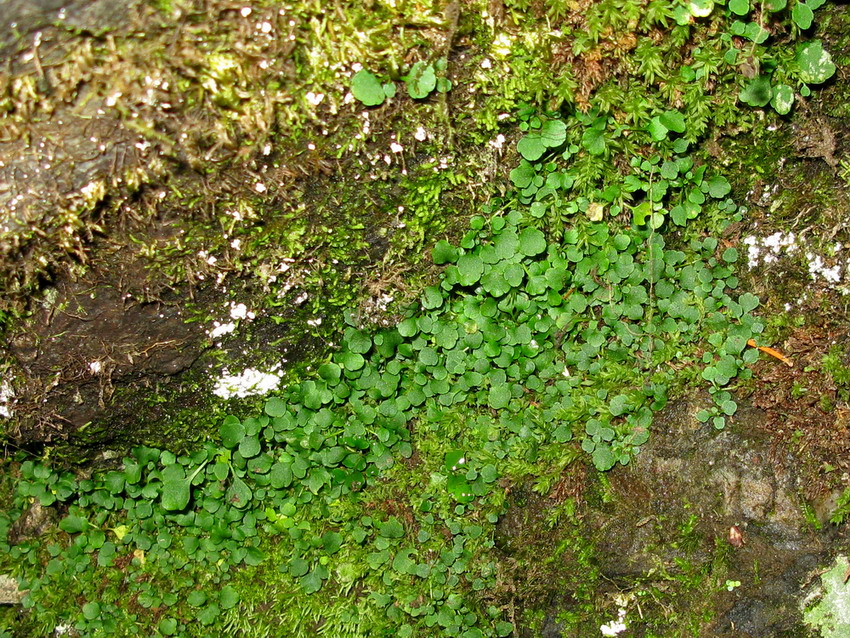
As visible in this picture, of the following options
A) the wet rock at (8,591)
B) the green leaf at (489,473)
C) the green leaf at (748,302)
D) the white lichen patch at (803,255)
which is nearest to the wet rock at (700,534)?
the green leaf at (489,473)

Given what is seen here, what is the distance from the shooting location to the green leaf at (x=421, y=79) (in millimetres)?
2141

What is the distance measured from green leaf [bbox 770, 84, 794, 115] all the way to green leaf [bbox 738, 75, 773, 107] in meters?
0.02

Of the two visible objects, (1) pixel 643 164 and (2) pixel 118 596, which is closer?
(1) pixel 643 164

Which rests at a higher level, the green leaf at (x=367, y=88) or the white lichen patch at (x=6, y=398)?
the green leaf at (x=367, y=88)

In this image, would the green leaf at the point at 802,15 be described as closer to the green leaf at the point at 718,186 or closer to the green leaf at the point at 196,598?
the green leaf at the point at 718,186

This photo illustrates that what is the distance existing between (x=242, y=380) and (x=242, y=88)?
1.23 m

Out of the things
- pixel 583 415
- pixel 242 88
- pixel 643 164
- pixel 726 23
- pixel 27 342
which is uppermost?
pixel 242 88

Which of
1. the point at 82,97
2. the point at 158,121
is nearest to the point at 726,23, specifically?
the point at 158,121

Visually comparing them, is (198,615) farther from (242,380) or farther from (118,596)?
(242,380)

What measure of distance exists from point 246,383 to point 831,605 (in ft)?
8.58

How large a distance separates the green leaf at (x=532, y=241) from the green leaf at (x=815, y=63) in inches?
43.9

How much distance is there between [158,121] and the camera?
1991mm

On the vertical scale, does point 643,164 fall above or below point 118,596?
above

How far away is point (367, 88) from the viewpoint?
2113 millimetres
